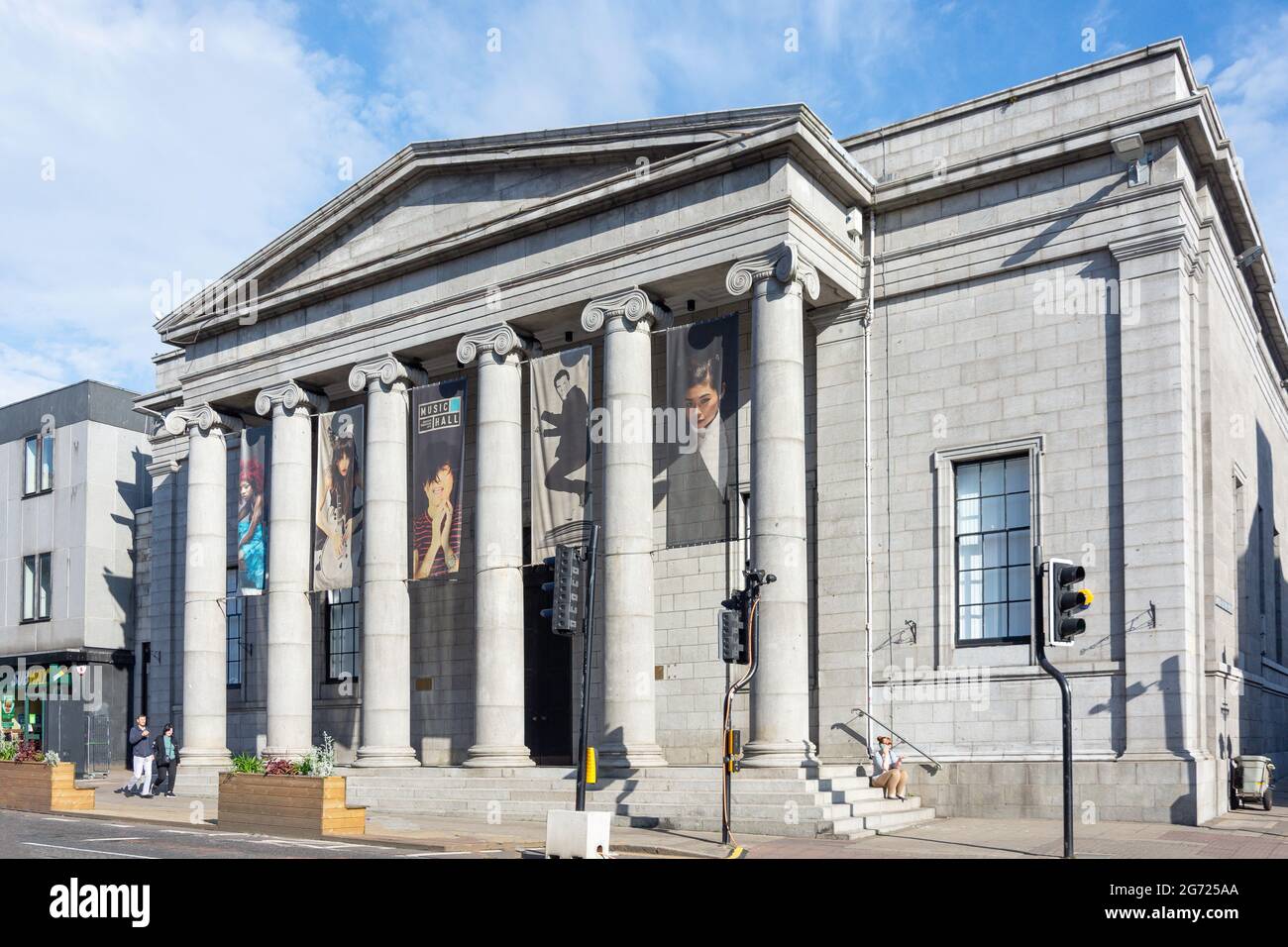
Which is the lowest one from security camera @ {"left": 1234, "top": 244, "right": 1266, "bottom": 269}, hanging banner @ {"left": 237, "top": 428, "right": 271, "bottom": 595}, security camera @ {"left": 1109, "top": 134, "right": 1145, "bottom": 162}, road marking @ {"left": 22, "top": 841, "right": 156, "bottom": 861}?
road marking @ {"left": 22, "top": 841, "right": 156, "bottom": 861}

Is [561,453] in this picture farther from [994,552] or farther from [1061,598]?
[1061,598]

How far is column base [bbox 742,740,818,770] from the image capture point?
23344 mm

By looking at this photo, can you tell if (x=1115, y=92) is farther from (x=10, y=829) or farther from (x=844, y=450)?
(x=10, y=829)

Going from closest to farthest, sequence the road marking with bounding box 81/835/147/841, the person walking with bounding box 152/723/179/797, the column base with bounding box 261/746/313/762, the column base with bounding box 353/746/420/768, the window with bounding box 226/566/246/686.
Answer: the road marking with bounding box 81/835/147/841 → the column base with bounding box 353/746/420/768 → the column base with bounding box 261/746/313/762 → the person walking with bounding box 152/723/179/797 → the window with bounding box 226/566/246/686

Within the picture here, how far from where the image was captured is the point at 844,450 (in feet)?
90.6

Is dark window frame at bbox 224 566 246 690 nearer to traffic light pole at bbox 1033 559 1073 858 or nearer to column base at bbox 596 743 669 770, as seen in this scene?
column base at bbox 596 743 669 770

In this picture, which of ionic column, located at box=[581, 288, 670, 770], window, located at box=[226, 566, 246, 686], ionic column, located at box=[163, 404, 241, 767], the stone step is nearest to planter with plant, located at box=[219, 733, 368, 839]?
ionic column, located at box=[581, 288, 670, 770]

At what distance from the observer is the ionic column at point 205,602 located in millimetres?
33188

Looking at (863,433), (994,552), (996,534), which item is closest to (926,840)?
(994,552)

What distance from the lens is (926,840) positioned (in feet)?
Answer: 70.1

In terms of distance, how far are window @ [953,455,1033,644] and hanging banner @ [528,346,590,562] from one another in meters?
7.21

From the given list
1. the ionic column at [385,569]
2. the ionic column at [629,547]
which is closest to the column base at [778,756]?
the ionic column at [629,547]

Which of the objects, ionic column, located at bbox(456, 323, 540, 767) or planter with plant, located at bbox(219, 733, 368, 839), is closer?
planter with plant, located at bbox(219, 733, 368, 839)
